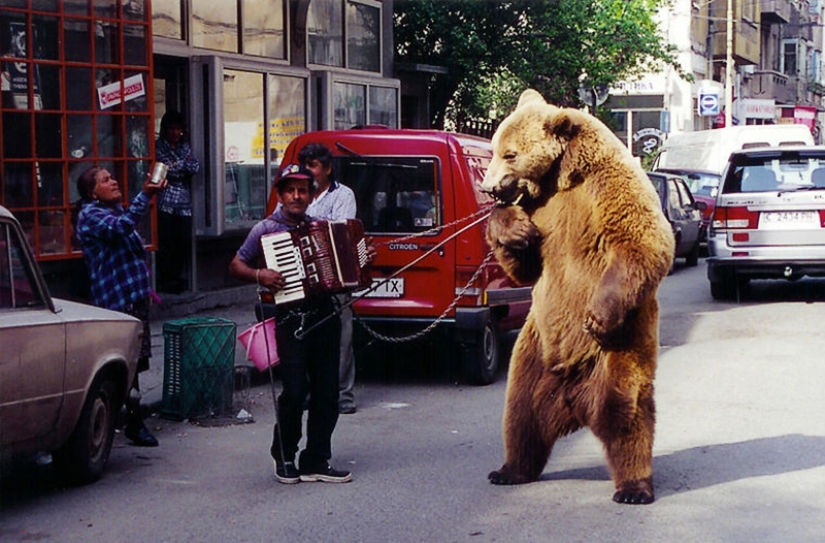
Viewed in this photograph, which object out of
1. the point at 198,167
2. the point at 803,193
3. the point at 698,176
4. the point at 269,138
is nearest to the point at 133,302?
the point at 198,167

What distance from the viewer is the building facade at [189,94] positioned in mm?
11711

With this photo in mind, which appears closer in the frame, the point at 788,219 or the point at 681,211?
the point at 788,219

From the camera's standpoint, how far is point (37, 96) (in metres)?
11.8

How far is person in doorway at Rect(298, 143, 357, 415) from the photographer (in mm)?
9180

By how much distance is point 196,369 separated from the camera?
366 inches

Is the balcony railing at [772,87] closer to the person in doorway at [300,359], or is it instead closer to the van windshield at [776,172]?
the van windshield at [776,172]

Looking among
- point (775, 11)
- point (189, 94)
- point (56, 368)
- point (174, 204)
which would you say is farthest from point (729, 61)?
point (56, 368)

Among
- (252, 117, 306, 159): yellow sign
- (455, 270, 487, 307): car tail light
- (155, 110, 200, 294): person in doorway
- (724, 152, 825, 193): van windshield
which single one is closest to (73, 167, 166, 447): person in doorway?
(455, 270, 487, 307): car tail light

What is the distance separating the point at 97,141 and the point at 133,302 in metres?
4.69

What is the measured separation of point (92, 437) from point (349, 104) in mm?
11371

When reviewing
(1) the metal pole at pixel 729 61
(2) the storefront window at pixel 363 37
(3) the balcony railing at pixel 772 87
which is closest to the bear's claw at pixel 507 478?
(2) the storefront window at pixel 363 37

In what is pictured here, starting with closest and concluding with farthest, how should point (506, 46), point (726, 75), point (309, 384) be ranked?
point (309, 384), point (506, 46), point (726, 75)

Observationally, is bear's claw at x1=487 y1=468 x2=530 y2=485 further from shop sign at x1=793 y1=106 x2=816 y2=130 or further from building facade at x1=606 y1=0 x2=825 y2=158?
shop sign at x1=793 y1=106 x2=816 y2=130

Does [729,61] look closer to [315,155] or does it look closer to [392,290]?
[392,290]
